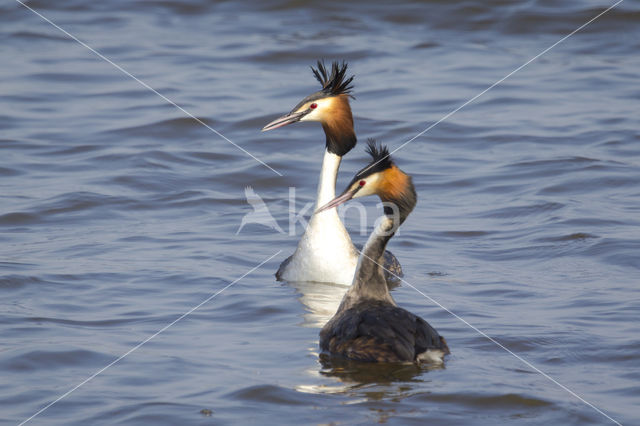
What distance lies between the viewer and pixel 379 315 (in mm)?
5918

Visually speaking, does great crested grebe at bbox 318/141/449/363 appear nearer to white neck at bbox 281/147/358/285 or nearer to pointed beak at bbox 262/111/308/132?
white neck at bbox 281/147/358/285

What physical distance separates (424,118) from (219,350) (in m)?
7.67

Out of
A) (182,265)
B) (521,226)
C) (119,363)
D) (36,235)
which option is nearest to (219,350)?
(119,363)

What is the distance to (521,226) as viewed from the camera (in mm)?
9469

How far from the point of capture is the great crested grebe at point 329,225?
7.78 m

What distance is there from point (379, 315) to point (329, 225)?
1.95 meters

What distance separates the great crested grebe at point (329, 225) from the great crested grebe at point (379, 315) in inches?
43.3

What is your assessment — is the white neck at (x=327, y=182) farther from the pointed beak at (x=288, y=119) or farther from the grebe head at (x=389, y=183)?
the grebe head at (x=389, y=183)

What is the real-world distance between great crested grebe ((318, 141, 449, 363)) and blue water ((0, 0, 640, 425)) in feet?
0.43

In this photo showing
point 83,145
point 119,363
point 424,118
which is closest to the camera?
point 119,363

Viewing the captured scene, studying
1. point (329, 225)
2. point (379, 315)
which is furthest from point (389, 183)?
point (329, 225)

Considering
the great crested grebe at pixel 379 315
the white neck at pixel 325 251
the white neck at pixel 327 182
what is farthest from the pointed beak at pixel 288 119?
the great crested grebe at pixel 379 315

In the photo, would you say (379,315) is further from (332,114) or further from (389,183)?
(332,114)

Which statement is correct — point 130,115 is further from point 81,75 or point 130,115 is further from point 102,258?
point 102,258
